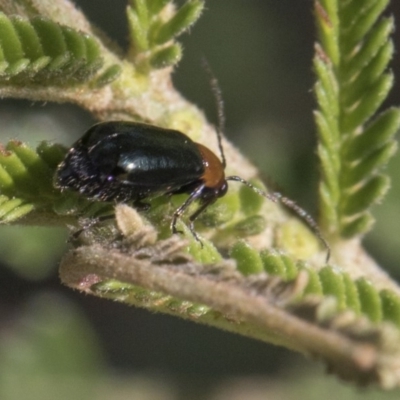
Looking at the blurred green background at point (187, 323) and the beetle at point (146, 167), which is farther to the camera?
the blurred green background at point (187, 323)

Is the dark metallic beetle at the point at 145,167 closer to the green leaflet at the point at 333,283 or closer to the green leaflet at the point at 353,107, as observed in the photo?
the green leaflet at the point at 353,107

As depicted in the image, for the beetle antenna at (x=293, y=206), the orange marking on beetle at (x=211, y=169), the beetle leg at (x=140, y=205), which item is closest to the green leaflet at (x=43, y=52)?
the beetle leg at (x=140, y=205)

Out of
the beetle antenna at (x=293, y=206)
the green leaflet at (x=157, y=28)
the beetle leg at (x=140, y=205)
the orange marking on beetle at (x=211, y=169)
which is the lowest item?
the beetle antenna at (x=293, y=206)

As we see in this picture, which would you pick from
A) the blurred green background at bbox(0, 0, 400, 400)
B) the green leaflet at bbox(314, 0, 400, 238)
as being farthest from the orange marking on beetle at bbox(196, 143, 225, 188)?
the blurred green background at bbox(0, 0, 400, 400)

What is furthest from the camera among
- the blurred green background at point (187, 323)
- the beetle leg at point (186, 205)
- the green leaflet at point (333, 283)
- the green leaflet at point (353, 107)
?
the blurred green background at point (187, 323)

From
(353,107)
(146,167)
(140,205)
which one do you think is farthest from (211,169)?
(353,107)

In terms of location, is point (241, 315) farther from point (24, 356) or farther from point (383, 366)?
point (24, 356)
